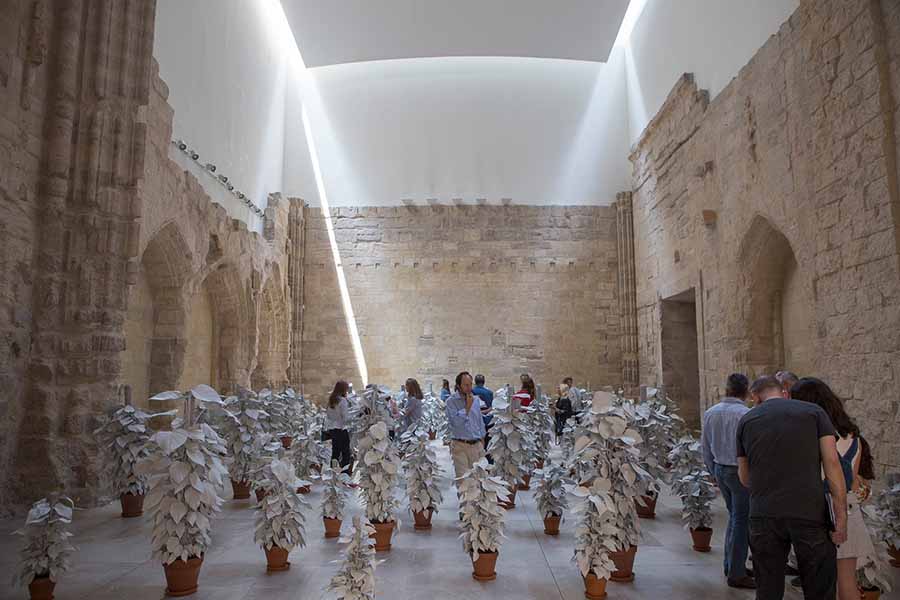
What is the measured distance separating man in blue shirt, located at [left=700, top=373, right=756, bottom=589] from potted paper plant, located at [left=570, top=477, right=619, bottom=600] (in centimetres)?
79

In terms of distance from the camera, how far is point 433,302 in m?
14.2

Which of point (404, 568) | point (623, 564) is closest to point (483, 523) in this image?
point (404, 568)

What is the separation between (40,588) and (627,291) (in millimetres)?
12352

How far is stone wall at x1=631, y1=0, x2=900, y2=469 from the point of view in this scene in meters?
5.29

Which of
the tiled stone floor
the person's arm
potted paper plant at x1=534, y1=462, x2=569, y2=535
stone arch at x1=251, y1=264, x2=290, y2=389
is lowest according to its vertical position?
the tiled stone floor

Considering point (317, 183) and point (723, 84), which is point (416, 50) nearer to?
point (317, 183)

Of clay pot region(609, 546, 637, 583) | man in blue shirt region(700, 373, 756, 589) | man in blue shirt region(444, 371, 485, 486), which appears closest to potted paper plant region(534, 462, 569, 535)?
man in blue shirt region(444, 371, 485, 486)

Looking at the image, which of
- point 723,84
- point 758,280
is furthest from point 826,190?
point 723,84

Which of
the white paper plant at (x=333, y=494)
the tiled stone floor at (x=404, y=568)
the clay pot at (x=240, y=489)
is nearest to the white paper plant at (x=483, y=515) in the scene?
the tiled stone floor at (x=404, y=568)

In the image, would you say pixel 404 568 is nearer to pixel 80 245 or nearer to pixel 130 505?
pixel 130 505

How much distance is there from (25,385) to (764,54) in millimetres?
9134

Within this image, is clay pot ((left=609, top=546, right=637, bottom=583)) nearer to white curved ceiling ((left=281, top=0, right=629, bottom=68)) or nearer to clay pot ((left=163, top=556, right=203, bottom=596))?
clay pot ((left=163, top=556, right=203, bottom=596))

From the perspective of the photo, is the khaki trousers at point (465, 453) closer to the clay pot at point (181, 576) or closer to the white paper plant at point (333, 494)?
the white paper plant at point (333, 494)

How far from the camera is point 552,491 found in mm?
5094
